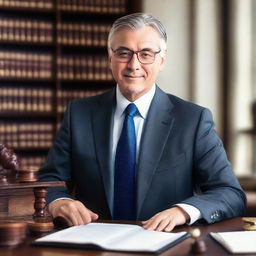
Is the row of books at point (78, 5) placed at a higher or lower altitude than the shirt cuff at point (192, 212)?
higher

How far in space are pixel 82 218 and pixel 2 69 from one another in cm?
412

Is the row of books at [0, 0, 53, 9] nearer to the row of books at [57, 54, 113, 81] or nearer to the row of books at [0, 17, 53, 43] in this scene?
the row of books at [0, 17, 53, 43]

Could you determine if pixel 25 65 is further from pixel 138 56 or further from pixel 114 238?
pixel 114 238

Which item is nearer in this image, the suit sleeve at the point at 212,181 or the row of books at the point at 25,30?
the suit sleeve at the point at 212,181

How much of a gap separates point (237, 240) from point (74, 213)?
596 millimetres

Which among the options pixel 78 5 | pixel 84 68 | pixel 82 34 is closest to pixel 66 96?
pixel 84 68

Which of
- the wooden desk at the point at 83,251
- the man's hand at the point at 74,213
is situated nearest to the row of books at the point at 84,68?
the man's hand at the point at 74,213

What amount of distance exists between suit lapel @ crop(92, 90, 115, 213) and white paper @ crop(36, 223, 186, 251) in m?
0.51

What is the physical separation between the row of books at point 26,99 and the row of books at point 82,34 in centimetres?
58

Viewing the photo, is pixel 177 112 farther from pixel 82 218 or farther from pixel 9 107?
pixel 9 107

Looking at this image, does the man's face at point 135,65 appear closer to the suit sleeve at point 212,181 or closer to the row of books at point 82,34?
the suit sleeve at point 212,181

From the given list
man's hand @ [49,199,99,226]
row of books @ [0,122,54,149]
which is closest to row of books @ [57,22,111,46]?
row of books @ [0,122,54,149]

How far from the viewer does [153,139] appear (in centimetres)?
245

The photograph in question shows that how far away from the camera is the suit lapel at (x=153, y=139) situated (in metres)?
2.37
